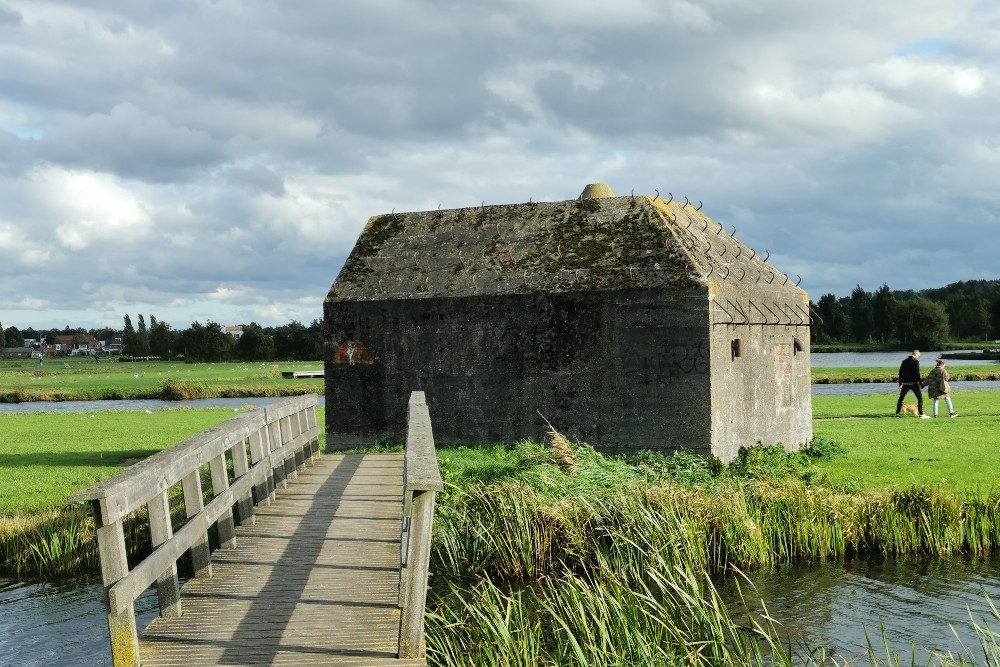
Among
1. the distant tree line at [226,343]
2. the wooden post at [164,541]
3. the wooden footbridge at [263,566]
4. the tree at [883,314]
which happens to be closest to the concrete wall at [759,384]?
the wooden footbridge at [263,566]

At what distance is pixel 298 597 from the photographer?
841 centimetres

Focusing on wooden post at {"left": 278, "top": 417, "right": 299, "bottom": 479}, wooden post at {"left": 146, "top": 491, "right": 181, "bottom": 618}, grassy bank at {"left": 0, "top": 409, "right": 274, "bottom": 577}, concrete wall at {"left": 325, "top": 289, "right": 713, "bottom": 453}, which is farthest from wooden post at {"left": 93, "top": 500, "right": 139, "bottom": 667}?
concrete wall at {"left": 325, "top": 289, "right": 713, "bottom": 453}

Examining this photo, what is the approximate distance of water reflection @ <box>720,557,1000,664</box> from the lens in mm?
11156

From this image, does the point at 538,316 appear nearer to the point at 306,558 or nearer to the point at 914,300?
the point at 306,558

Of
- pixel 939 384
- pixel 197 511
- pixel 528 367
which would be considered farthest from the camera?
pixel 939 384

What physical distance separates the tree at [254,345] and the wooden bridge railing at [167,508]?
10795cm

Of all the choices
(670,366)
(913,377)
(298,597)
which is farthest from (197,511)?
(913,377)

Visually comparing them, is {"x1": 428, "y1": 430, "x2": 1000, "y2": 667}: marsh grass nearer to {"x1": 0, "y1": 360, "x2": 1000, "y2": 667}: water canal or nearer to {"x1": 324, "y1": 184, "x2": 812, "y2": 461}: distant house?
{"x1": 0, "y1": 360, "x2": 1000, "y2": 667}: water canal

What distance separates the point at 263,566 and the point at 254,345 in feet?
373

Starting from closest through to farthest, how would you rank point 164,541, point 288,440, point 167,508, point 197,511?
point 164,541 < point 167,508 < point 197,511 < point 288,440

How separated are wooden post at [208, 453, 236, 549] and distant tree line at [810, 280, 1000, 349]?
12345cm

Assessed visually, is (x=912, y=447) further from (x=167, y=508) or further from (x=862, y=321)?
(x=862, y=321)

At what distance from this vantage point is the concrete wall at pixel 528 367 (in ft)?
59.0

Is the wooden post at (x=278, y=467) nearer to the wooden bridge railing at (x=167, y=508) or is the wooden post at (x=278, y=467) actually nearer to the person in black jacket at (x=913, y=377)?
the wooden bridge railing at (x=167, y=508)
